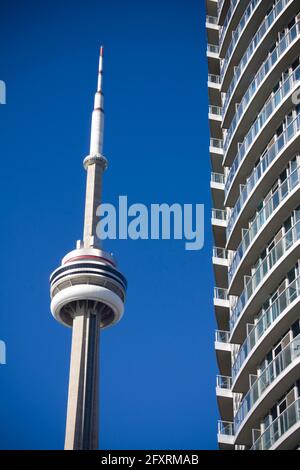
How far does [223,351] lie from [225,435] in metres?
4.45

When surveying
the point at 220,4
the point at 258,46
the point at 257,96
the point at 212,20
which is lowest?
the point at 257,96

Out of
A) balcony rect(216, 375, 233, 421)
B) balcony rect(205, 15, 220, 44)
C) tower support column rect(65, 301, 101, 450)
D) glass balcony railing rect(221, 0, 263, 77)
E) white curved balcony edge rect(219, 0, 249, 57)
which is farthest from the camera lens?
tower support column rect(65, 301, 101, 450)

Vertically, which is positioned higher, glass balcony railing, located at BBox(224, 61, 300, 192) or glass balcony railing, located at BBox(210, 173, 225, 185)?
glass balcony railing, located at BBox(210, 173, 225, 185)

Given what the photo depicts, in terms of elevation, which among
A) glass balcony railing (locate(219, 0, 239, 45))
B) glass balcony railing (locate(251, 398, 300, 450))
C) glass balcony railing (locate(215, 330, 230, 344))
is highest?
glass balcony railing (locate(219, 0, 239, 45))

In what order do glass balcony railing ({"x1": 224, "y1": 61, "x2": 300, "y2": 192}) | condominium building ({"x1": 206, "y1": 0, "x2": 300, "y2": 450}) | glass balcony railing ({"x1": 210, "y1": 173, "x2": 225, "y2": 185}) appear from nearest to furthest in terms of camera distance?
condominium building ({"x1": 206, "y1": 0, "x2": 300, "y2": 450}) → glass balcony railing ({"x1": 224, "y1": 61, "x2": 300, "y2": 192}) → glass balcony railing ({"x1": 210, "y1": 173, "x2": 225, "y2": 185})

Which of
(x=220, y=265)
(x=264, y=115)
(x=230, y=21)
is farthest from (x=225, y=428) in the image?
(x=230, y=21)

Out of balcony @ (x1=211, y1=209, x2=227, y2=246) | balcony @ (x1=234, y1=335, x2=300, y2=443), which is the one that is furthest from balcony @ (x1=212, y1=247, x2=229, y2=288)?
balcony @ (x1=234, y1=335, x2=300, y2=443)

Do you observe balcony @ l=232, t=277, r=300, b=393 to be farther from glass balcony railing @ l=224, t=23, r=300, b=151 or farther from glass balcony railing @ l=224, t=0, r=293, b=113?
glass balcony railing @ l=224, t=0, r=293, b=113

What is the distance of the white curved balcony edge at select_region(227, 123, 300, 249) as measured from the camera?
38250 millimetres

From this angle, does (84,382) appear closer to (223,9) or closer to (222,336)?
(223,9)

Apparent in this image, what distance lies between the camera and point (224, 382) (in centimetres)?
4516

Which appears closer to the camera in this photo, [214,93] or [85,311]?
[214,93]

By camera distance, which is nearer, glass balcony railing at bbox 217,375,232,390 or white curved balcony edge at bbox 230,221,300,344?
white curved balcony edge at bbox 230,221,300,344
